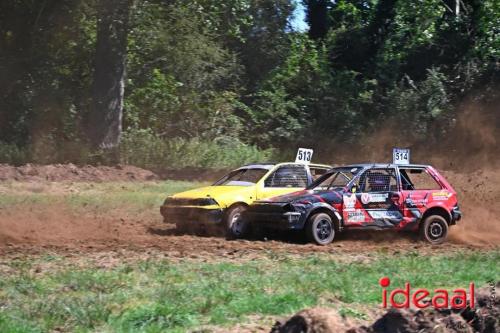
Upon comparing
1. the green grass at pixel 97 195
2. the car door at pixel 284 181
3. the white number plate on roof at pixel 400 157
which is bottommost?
the green grass at pixel 97 195

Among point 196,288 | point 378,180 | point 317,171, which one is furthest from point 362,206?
point 196,288

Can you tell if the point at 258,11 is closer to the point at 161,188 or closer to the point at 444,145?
the point at 444,145

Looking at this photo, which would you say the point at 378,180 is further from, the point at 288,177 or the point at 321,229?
the point at 288,177

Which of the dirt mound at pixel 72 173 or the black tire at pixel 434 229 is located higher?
the dirt mound at pixel 72 173

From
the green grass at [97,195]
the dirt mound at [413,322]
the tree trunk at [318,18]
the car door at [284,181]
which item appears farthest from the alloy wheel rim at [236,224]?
the tree trunk at [318,18]

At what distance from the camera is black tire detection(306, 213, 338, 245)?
1468cm

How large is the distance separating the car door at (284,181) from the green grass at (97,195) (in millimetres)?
4495

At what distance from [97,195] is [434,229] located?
9.90 m

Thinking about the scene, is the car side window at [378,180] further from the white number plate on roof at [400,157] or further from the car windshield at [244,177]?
the car windshield at [244,177]

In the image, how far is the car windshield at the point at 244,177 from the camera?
1666 cm

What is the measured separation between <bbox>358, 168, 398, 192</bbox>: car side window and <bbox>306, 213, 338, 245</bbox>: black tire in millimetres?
928

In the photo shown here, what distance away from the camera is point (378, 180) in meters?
15.4

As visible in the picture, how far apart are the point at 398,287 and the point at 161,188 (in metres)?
15.2

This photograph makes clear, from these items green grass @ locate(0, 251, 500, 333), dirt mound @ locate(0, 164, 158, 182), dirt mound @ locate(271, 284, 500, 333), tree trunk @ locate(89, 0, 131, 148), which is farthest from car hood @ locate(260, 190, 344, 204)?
tree trunk @ locate(89, 0, 131, 148)
